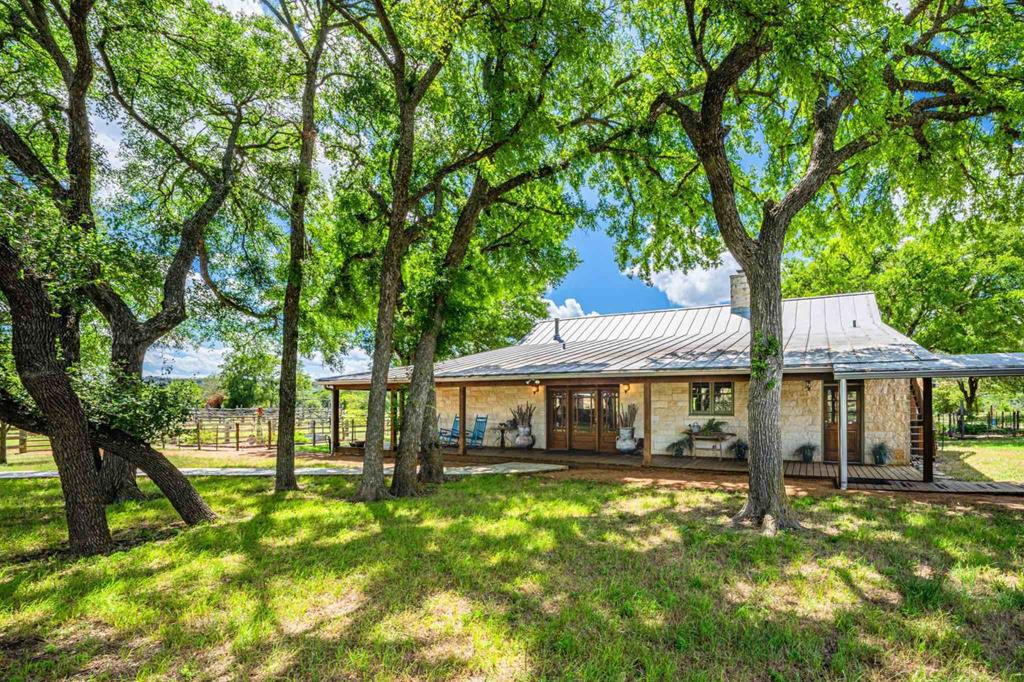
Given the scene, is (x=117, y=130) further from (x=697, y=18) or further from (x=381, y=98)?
(x=697, y=18)

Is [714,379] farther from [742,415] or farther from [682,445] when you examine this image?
[682,445]

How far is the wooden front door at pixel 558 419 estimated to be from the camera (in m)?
14.5

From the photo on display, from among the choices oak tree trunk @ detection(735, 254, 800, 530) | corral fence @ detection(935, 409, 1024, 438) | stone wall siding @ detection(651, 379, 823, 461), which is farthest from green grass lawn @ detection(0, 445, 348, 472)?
corral fence @ detection(935, 409, 1024, 438)

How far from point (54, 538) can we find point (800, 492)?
11005 millimetres

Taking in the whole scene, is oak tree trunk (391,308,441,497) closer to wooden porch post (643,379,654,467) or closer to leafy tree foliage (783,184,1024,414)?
wooden porch post (643,379,654,467)

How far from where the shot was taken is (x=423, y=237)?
10.8 m

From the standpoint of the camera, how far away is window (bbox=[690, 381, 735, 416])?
12164mm

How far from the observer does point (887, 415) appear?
1095 centimetres

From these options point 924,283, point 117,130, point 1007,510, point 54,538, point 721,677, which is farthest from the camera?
point 924,283

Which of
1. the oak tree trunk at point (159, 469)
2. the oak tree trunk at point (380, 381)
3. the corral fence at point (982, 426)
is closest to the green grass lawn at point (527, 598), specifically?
the oak tree trunk at point (159, 469)

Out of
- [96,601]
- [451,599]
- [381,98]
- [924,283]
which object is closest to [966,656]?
[451,599]

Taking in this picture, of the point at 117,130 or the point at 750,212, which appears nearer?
the point at 117,130

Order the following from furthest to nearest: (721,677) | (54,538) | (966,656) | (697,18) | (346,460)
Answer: (346,460)
(697,18)
(54,538)
(966,656)
(721,677)

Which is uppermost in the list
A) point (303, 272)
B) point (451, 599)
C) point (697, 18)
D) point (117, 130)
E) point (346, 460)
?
point (697, 18)
